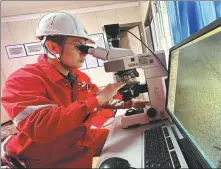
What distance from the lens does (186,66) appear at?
583mm

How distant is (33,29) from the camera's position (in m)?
3.57

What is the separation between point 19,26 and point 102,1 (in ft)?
5.88

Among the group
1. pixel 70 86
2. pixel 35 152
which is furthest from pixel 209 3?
pixel 35 152

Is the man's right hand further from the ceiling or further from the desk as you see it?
the ceiling

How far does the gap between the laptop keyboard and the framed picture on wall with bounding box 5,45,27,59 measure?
3.56 m

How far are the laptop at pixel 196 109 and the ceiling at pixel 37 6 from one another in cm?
315

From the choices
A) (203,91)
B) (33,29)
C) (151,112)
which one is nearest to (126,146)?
(151,112)

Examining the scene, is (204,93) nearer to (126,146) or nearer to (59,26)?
(126,146)

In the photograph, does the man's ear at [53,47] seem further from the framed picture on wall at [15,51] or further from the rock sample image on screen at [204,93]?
the framed picture on wall at [15,51]

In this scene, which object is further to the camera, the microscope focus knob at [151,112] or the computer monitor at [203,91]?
the microscope focus knob at [151,112]

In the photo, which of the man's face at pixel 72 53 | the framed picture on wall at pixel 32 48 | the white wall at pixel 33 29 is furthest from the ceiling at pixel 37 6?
the man's face at pixel 72 53

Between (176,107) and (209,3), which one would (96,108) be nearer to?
(176,107)

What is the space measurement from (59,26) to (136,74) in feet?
1.78

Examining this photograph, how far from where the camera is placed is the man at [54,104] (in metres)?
0.76
